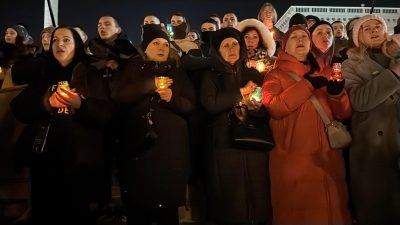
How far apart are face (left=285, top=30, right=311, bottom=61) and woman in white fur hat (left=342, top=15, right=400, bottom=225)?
59 cm

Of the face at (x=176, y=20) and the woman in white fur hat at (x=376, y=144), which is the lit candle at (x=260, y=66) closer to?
the woman in white fur hat at (x=376, y=144)

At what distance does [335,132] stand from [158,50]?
2003 millimetres

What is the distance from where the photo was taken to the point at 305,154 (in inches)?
175

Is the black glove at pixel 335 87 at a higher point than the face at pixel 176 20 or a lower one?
lower

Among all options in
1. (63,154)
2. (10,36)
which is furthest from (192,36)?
(63,154)

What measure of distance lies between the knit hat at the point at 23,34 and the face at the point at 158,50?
278 centimetres

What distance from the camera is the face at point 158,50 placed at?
483 centimetres

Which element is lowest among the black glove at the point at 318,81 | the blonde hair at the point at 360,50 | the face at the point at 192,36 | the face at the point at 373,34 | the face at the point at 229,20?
the black glove at the point at 318,81

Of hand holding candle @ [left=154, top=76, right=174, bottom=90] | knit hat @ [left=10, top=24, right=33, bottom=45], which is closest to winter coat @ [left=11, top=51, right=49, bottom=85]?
knit hat @ [left=10, top=24, right=33, bottom=45]

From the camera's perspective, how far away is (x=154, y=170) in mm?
4387

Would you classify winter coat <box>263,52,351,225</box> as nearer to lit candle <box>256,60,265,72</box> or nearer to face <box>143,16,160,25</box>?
lit candle <box>256,60,265,72</box>

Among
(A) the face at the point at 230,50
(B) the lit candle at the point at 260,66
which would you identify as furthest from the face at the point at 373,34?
(A) the face at the point at 230,50

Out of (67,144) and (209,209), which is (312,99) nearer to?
(209,209)

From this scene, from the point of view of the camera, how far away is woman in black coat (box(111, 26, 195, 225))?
14.3 feet
